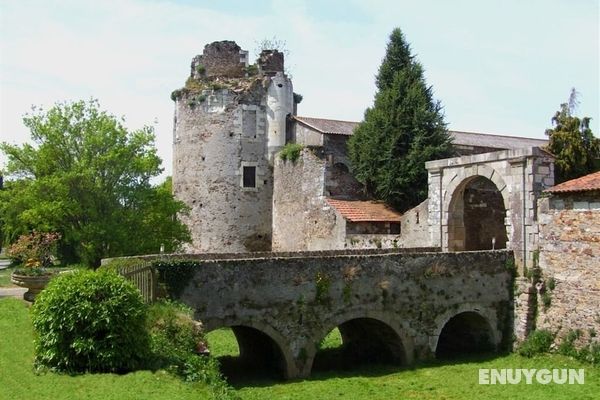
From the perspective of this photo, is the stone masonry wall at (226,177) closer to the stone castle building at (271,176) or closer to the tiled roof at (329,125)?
the stone castle building at (271,176)

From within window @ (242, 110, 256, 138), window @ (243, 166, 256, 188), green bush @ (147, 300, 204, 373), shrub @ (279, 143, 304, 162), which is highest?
window @ (242, 110, 256, 138)

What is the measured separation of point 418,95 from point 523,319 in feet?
A: 38.5

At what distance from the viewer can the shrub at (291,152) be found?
99.9 ft

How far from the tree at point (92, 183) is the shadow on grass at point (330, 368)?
838 centimetres

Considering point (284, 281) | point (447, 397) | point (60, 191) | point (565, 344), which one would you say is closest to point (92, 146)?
point (60, 191)

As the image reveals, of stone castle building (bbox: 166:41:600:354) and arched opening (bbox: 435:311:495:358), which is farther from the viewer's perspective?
arched opening (bbox: 435:311:495:358)

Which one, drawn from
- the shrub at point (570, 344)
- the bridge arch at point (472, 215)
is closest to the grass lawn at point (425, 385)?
the shrub at point (570, 344)

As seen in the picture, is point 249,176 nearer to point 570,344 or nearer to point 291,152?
point 291,152

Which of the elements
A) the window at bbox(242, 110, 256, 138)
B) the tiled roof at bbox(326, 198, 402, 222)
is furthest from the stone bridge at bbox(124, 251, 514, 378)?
the window at bbox(242, 110, 256, 138)

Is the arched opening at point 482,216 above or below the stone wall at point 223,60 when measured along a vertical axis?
below

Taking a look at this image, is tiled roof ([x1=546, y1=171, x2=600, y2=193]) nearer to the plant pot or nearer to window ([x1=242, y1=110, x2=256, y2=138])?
the plant pot

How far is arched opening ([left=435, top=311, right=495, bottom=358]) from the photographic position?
21172 mm

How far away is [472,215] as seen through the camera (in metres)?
27.1

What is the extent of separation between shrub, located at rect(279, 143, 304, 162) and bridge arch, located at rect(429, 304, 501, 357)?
11.6m
